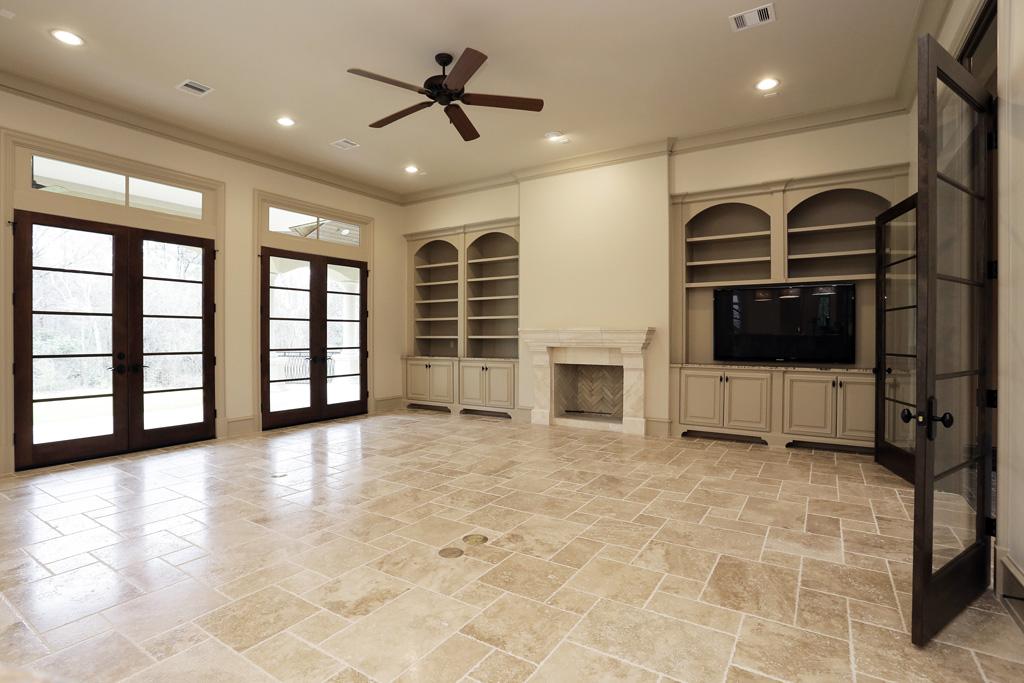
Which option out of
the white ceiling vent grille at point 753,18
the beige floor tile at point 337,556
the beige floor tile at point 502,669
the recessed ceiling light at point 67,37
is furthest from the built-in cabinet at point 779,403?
the recessed ceiling light at point 67,37

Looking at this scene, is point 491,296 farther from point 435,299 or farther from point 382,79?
point 382,79

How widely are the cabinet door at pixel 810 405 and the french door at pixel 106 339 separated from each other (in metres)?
6.44

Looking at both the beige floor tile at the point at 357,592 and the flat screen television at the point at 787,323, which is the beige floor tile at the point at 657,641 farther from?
the flat screen television at the point at 787,323

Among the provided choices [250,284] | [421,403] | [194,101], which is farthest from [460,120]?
[421,403]

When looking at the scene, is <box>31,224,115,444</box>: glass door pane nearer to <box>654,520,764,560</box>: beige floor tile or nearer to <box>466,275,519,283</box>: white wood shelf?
<box>466,275,519,283</box>: white wood shelf

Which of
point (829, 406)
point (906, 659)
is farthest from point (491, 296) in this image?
point (906, 659)

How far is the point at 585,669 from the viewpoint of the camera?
6.48 ft

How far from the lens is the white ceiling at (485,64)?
3.86 meters

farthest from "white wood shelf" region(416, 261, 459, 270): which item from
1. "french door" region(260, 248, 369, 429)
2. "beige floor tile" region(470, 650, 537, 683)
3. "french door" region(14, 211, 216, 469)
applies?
"beige floor tile" region(470, 650, 537, 683)

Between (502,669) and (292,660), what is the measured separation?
801 mm

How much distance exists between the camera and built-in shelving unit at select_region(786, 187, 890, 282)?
18.5 ft

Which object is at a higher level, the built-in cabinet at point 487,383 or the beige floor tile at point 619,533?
the built-in cabinet at point 487,383

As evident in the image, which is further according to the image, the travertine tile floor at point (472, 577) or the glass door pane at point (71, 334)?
the glass door pane at point (71, 334)

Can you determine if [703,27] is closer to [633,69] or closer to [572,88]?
[633,69]
